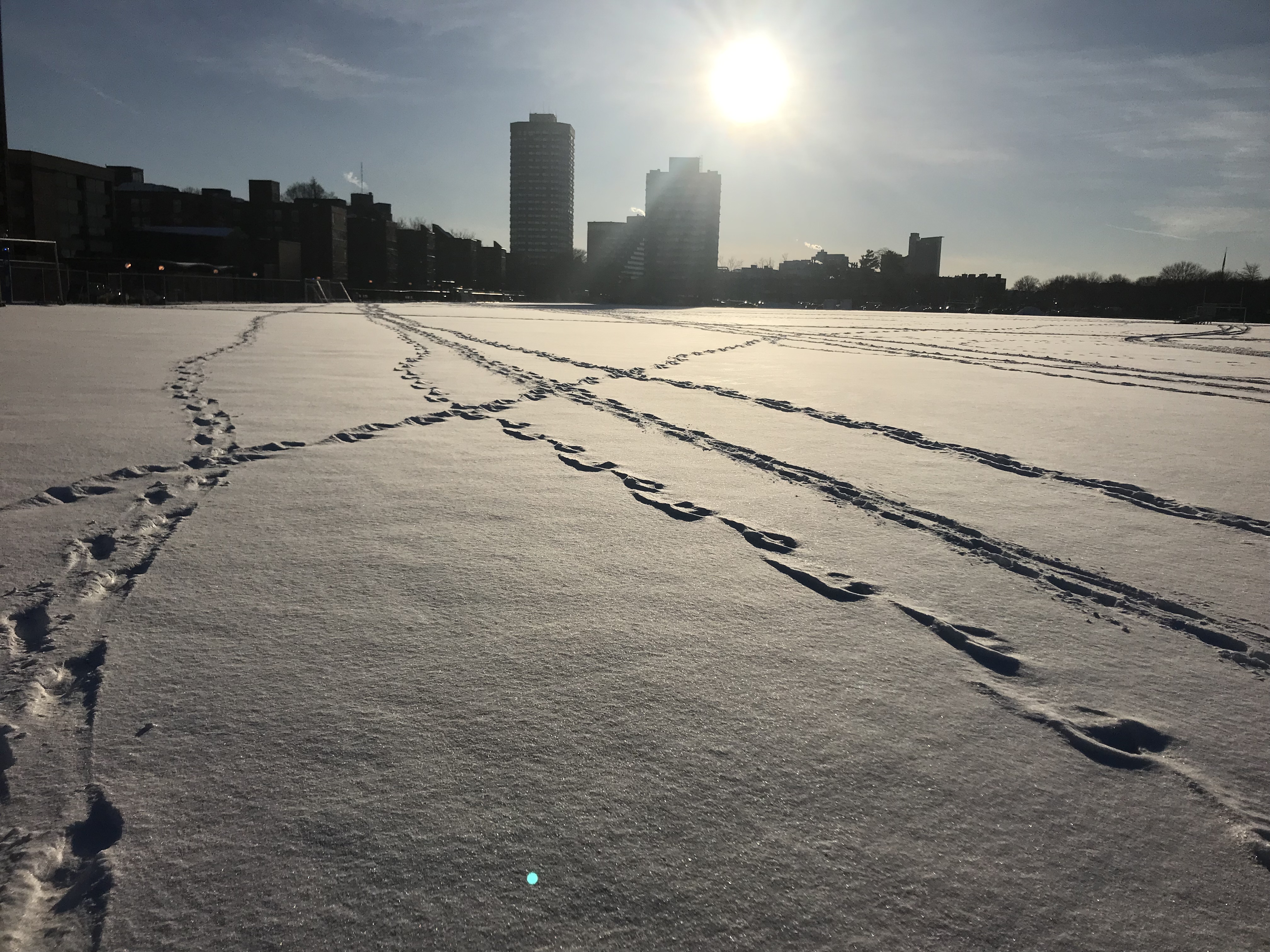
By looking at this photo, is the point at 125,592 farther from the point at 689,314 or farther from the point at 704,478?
the point at 689,314

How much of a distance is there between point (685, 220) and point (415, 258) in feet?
142

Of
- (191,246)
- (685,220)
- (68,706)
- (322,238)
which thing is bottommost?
(68,706)

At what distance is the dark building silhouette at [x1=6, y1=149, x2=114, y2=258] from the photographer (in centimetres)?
5238

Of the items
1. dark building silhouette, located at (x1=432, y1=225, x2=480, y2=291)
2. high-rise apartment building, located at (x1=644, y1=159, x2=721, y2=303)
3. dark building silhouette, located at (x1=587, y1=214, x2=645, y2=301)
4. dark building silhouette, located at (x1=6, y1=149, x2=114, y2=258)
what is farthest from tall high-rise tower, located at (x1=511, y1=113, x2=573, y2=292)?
dark building silhouette, located at (x1=6, y1=149, x2=114, y2=258)

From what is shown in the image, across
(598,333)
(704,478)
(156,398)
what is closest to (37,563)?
(704,478)

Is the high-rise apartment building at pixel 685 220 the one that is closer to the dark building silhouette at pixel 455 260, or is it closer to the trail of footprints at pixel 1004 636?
the dark building silhouette at pixel 455 260

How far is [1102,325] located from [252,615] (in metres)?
41.4

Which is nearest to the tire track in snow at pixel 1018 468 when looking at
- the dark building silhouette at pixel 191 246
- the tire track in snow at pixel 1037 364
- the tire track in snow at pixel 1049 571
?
the tire track in snow at pixel 1049 571

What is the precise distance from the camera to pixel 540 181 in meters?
174

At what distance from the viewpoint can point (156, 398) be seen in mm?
6133

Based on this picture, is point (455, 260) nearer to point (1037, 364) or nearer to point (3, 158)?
point (3, 158)

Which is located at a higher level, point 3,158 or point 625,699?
point 3,158

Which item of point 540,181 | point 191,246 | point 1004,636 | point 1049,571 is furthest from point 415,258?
point 540,181

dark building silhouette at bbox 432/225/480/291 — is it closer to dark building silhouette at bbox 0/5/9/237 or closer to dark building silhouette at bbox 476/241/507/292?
dark building silhouette at bbox 476/241/507/292
